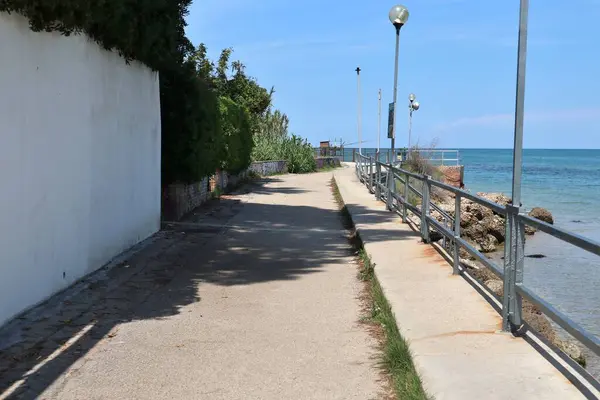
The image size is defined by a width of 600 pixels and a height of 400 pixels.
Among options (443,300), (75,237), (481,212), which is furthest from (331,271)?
(481,212)

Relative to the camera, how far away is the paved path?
15.5 feet

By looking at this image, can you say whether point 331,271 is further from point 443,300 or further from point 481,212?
point 481,212

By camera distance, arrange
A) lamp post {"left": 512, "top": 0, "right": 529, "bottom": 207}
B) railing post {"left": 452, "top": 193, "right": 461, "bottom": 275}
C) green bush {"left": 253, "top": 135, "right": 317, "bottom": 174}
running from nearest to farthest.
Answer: lamp post {"left": 512, "top": 0, "right": 529, "bottom": 207} < railing post {"left": 452, "top": 193, "right": 461, "bottom": 275} < green bush {"left": 253, "top": 135, "right": 317, "bottom": 174}

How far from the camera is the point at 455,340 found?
5262 millimetres

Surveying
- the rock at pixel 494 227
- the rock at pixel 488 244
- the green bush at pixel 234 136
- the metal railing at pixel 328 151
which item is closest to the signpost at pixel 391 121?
the rock at pixel 488 244

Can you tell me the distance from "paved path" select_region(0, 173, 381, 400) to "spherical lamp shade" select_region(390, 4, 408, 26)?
27.5ft

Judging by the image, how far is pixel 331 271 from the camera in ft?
29.9

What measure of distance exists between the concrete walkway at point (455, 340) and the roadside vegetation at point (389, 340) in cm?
7

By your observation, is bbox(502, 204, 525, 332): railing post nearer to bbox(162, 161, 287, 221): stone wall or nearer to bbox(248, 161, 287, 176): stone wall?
bbox(162, 161, 287, 221): stone wall

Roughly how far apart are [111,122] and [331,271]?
11.8 feet

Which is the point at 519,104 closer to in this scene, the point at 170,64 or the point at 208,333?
the point at 208,333

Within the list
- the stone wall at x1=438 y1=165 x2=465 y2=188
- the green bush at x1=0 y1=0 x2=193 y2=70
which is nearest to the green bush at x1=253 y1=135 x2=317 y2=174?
the stone wall at x1=438 y1=165 x2=465 y2=188

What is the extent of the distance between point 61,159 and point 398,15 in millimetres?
11867

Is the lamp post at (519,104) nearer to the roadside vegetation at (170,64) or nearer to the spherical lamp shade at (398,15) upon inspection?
the roadside vegetation at (170,64)
